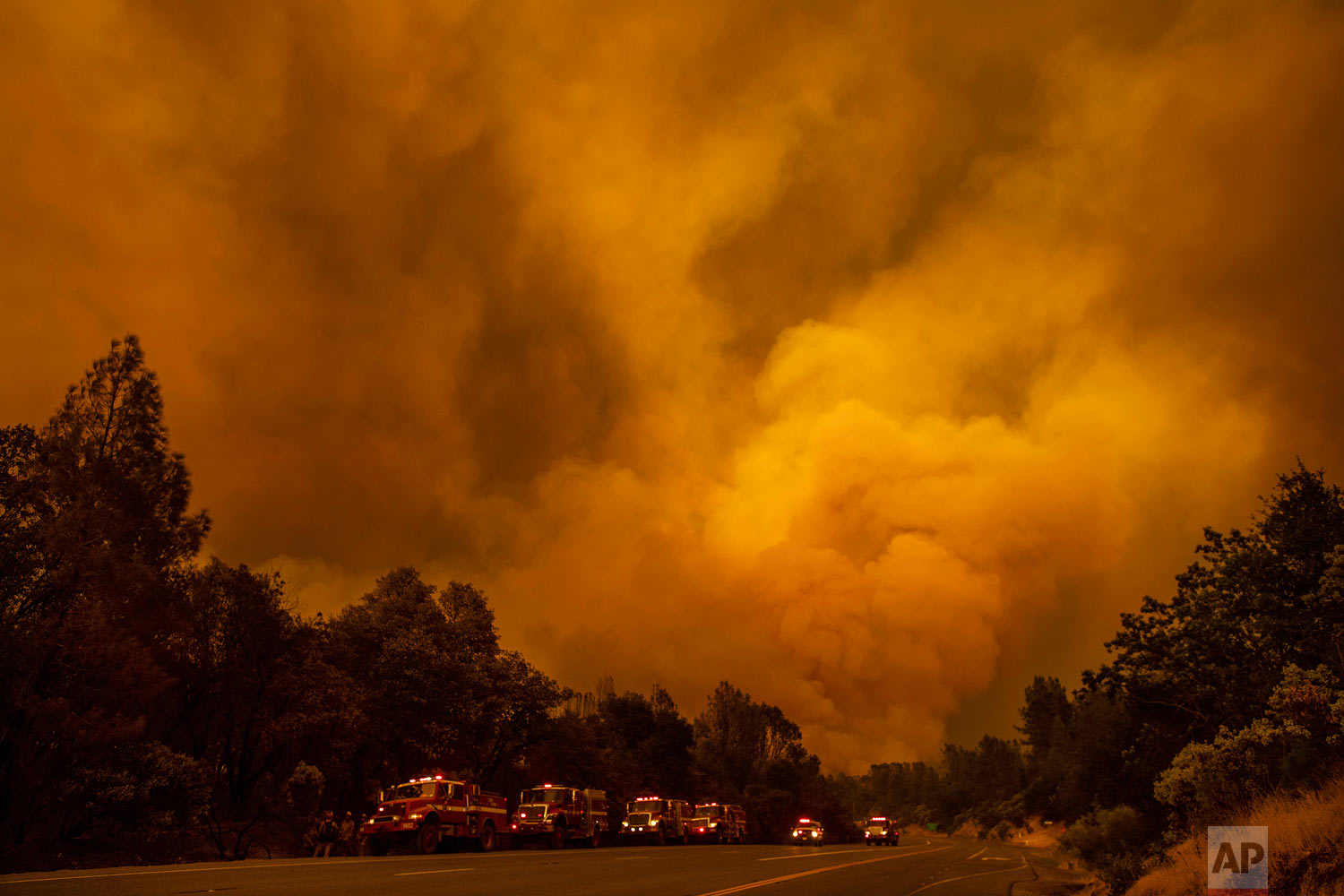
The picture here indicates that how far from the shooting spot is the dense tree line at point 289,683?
26500mm

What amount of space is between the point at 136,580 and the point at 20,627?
5352 mm

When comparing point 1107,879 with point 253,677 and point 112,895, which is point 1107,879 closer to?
point 112,895

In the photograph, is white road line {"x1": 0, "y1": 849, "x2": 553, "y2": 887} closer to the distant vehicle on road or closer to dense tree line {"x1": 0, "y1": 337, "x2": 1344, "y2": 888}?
dense tree line {"x1": 0, "y1": 337, "x2": 1344, "y2": 888}

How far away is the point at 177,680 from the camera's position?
33.9 meters

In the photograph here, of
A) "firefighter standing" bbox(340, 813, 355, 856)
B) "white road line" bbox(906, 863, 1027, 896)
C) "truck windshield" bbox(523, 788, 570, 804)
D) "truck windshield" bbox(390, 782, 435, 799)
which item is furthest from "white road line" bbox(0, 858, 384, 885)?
"truck windshield" bbox(523, 788, 570, 804)

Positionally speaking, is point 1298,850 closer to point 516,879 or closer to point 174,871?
point 516,879

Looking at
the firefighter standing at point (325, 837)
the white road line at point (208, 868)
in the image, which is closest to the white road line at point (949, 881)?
the white road line at point (208, 868)

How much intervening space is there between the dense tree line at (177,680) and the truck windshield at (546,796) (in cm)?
715

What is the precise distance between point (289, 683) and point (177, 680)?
5.56m

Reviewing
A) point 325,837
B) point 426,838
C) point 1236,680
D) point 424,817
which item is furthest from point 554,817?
point 1236,680

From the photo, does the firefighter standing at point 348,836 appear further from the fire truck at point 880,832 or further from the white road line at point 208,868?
the fire truck at point 880,832

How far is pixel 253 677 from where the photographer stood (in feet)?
126

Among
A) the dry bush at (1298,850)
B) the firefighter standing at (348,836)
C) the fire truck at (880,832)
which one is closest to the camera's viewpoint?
the dry bush at (1298,850)

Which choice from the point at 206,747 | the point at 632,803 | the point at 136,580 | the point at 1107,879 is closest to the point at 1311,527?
the point at 1107,879
